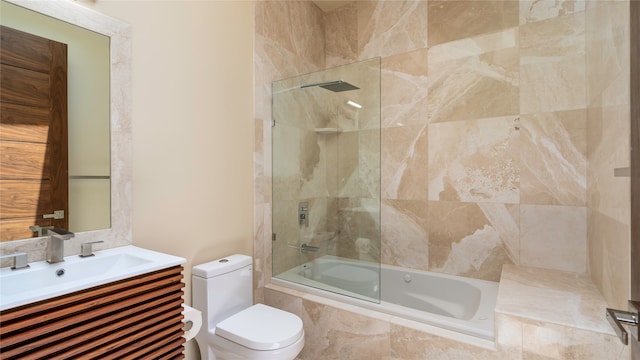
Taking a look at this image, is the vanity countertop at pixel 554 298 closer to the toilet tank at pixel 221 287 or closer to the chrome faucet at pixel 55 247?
the toilet tank at pixel 221 287

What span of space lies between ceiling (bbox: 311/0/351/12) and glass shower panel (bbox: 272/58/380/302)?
3.53 ft

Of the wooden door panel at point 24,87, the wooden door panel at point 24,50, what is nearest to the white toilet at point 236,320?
the wooden door panel at point 24,87

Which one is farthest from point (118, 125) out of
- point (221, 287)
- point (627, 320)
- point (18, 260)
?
point (627, 320)

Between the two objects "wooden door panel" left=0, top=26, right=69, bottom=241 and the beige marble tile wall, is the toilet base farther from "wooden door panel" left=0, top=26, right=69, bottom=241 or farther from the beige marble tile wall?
the beige marble tile wall

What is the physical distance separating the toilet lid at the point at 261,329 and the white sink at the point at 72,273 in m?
0.62

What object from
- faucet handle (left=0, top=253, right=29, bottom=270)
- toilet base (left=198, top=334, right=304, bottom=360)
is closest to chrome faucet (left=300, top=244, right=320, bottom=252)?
toilet base (left=198, top=334, right=304, bottom=360)

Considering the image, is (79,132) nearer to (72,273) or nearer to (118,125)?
(118,125)

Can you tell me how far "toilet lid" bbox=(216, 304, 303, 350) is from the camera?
5.24ft

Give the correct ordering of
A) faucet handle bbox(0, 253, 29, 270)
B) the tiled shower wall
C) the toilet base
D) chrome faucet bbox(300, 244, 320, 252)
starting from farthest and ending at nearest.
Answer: chrome faucet bbox(300, 244, 320, 252) → the tiled shower wall → the toilet base → faucet handle bbox(0, 253, 29, 270)

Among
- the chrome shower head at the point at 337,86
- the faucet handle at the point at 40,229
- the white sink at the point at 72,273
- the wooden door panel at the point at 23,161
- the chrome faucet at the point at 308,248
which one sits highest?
the chrome shower head at the point at 337,86

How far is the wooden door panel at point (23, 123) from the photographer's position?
1.22 metres

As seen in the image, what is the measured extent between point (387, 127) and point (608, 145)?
154cm

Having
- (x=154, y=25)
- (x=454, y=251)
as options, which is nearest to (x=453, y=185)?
(x=454, y=251)

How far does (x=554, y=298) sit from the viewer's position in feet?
5.41
